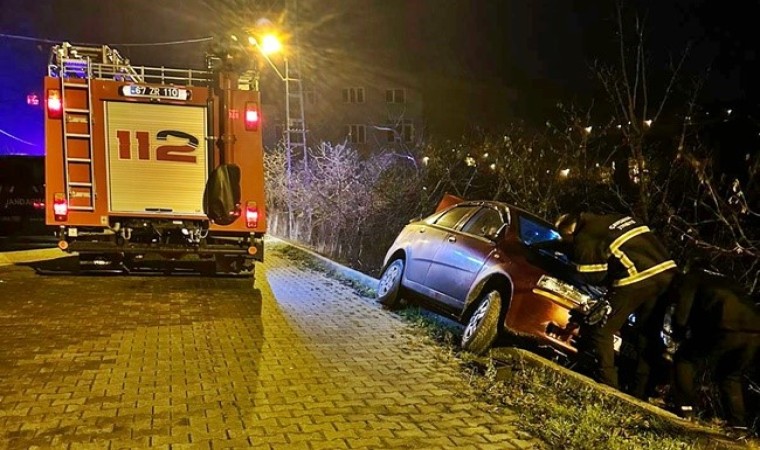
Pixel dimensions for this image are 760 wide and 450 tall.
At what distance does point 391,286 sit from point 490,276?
211 centimetres

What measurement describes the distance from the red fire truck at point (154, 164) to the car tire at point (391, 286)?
2.07m

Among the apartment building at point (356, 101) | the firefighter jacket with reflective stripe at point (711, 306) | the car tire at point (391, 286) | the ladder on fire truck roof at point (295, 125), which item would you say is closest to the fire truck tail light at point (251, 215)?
the car tire at point (391, 286)

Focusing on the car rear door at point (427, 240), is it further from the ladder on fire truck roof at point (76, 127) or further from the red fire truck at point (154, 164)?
the ladder on fire truck roof at point (76, 127)

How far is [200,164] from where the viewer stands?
8.88m

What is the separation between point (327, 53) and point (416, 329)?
43.6 m

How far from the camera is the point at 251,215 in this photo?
8797mm

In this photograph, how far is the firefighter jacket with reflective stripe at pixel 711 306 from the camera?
165 inches

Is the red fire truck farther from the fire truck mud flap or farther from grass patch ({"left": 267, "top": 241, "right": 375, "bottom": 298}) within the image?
grass patch ({"left": 267, "top": 241, "right": 375, "bottom": 298})

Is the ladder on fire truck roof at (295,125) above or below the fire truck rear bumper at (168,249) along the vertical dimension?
above

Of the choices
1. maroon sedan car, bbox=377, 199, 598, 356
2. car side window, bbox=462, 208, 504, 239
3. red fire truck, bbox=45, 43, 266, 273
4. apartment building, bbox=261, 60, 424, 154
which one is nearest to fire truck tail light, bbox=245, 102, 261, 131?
red fire truck, bbox=45, 43, 266, 273

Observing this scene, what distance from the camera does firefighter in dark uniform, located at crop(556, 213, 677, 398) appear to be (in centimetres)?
482

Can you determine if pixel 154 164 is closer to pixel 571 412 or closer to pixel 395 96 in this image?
pixel 571 412

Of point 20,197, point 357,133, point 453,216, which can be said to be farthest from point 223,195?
point 357,133

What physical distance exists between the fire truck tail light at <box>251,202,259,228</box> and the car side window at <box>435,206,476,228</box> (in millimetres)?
2853
